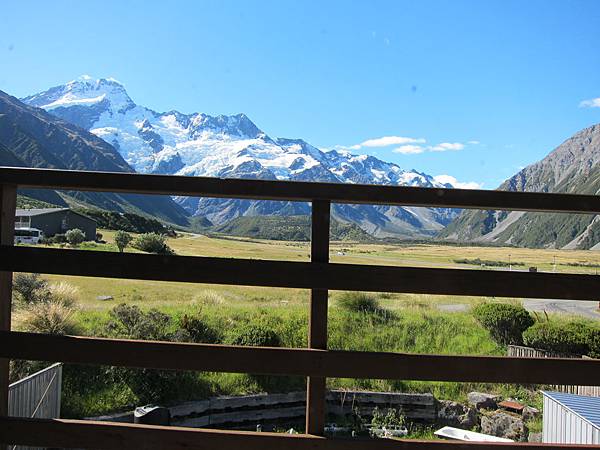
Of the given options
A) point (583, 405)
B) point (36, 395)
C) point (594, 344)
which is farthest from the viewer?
point (594, 344)

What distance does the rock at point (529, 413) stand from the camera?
25.9 ft

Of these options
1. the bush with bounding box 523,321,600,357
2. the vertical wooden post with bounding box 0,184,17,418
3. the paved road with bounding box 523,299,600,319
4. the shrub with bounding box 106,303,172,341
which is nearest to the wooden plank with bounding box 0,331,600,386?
the vertical wooden post with bounding box 0,184,17,418

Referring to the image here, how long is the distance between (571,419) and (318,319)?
12.0 feet

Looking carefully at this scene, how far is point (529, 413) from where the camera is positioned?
26.3 feet

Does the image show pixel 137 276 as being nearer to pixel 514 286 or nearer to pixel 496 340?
pixel 514 286

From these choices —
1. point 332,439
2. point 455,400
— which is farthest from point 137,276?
point 455,400

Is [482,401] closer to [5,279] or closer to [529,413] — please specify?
[529,413]

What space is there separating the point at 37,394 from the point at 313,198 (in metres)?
3.74

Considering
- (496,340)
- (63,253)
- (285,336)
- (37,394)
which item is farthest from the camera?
(496,340)

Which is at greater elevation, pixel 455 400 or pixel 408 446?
pixel 408 446

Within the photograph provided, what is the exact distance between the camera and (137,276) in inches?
91.0

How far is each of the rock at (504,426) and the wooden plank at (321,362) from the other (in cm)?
562

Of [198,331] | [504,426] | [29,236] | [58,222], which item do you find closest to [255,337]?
[198,331]

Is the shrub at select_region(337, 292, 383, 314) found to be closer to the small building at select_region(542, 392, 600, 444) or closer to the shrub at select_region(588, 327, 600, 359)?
the shrub at select_region(588, 327, 600, 359)
